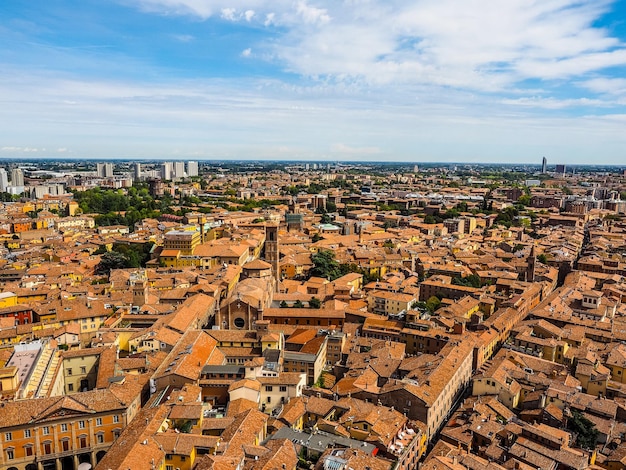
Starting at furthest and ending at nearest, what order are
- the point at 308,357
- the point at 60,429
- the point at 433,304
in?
the point at 433,304, the point at 308,357, the point at 60,429

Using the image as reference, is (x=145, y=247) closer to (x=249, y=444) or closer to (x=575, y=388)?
(x=249, y=444)

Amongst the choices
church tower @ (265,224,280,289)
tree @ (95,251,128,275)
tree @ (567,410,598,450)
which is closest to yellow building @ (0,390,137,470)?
tree @ (567,410,598,450)

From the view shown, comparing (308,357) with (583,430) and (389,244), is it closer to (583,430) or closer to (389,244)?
(583,430)

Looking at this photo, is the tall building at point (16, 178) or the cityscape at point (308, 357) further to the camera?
the tall building at point (16, 178)

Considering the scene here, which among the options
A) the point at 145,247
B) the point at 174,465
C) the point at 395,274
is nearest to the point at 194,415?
the point at 174,465

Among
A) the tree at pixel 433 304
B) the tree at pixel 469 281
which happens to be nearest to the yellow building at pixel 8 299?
the tree at pixel 433 304

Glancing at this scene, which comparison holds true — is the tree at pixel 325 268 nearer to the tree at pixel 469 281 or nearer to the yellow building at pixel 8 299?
the tree at pixel 469 281

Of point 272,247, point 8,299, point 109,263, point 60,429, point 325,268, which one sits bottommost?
point 60,429

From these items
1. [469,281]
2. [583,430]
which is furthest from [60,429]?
[469,281]
